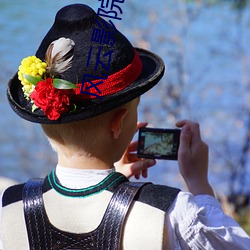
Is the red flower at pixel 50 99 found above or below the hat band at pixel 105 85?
below

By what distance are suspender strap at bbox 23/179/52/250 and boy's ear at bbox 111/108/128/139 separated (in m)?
0.26

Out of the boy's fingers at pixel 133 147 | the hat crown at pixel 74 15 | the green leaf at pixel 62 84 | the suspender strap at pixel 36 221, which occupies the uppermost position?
the hat crown at pixel 74 15

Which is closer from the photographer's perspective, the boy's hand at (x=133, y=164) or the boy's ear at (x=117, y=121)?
the boy's ear at (x=117, y=121)

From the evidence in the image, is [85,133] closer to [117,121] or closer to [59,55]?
[117,121]

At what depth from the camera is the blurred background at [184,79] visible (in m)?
4.78

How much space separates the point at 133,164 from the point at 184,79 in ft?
9.55

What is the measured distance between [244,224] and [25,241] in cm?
287

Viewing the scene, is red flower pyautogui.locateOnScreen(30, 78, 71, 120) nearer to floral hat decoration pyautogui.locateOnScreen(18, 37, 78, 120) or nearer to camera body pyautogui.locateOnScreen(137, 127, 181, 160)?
floral hat decoration pyautogui.locateOnScreen(18, 37, 78, 120)

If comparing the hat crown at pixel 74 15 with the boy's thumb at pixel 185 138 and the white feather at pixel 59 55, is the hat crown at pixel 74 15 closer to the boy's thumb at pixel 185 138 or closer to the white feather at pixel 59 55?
the white feather at pixel 59 55

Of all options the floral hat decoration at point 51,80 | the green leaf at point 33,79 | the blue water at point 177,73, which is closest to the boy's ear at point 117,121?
the floral hat decoration at point 51,80

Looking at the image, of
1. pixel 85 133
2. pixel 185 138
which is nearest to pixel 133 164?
pixel 185 138

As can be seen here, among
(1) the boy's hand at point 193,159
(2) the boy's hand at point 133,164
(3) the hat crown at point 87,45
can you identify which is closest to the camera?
(3) the hat crown at point 87,45

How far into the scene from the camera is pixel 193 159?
192 cm

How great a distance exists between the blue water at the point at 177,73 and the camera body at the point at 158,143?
2734 mm
